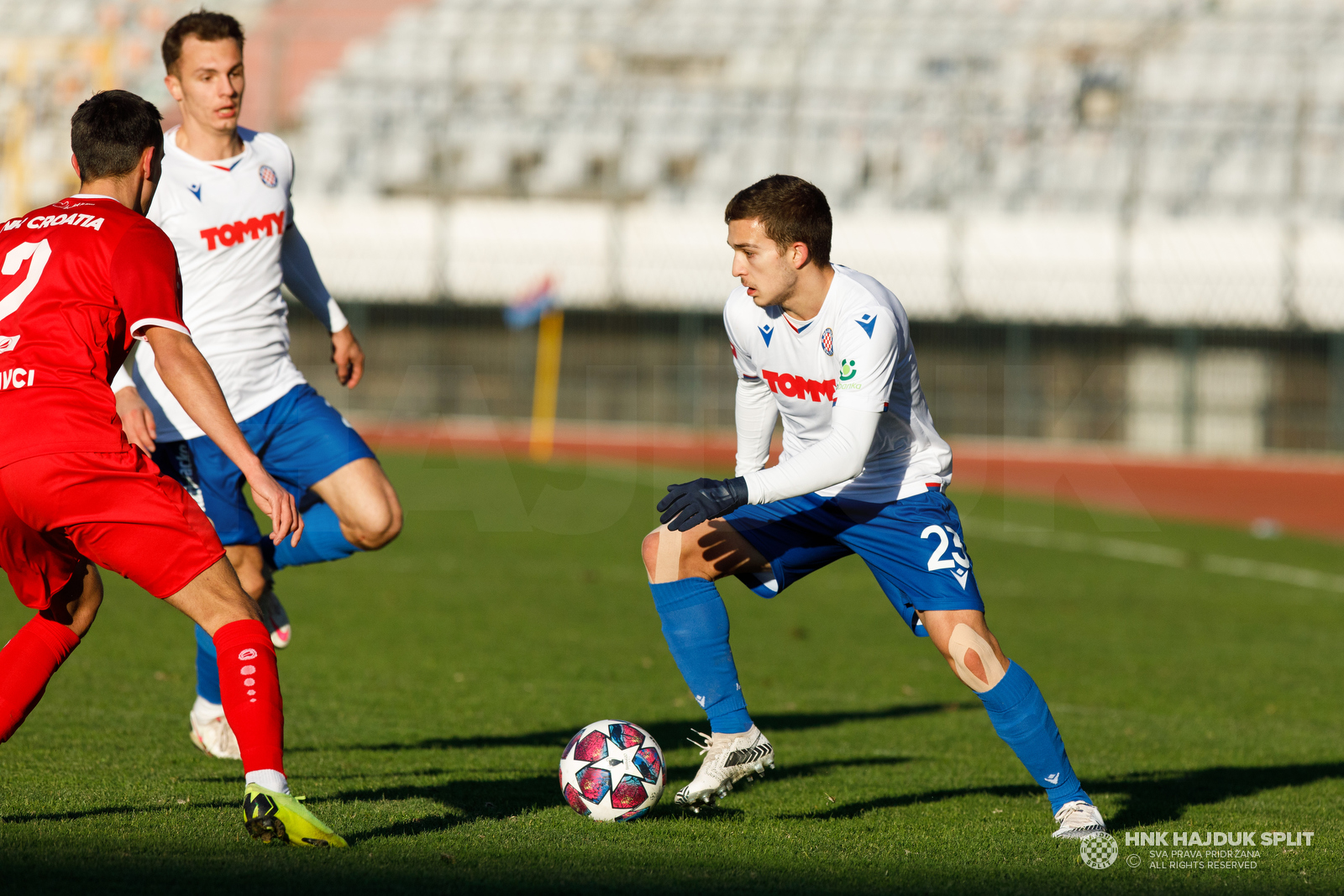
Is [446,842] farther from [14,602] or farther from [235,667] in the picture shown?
[14,602]

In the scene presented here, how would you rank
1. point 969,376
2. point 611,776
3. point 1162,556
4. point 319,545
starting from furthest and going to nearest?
point 969,376, point 1162,556, point 319,545, point 611,776

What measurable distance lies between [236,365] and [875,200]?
24158mm

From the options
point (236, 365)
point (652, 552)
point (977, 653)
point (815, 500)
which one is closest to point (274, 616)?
point (236, 365)

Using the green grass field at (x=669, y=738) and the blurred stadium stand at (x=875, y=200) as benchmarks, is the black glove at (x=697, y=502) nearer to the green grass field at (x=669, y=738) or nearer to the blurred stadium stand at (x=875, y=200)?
the green grass field at (x=669, y=738)

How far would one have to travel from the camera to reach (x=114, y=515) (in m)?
3.56

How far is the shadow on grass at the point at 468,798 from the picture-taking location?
412cm

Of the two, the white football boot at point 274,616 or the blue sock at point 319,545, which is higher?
the blue sock at point 319,545

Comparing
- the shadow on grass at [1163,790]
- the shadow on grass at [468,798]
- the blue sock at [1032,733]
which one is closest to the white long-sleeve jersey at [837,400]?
the blue sock at [1032,733]

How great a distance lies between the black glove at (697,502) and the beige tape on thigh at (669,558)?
0.56 m

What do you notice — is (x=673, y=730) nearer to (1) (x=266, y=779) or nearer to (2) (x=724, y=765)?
(2) (x=724, y=765)

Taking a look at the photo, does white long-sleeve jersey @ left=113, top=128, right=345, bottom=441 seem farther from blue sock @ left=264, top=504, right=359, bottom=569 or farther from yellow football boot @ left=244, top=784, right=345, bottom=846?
yellow football boot @ left=244, top=784, right=345, bottom=846

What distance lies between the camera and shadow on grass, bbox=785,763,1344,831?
4.71m

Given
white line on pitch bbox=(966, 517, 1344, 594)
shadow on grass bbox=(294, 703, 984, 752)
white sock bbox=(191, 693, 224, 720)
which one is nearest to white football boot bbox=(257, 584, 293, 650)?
white sock bbox=(191, 693, 224, 720)

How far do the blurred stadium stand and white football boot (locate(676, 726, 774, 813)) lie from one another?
2254cm
